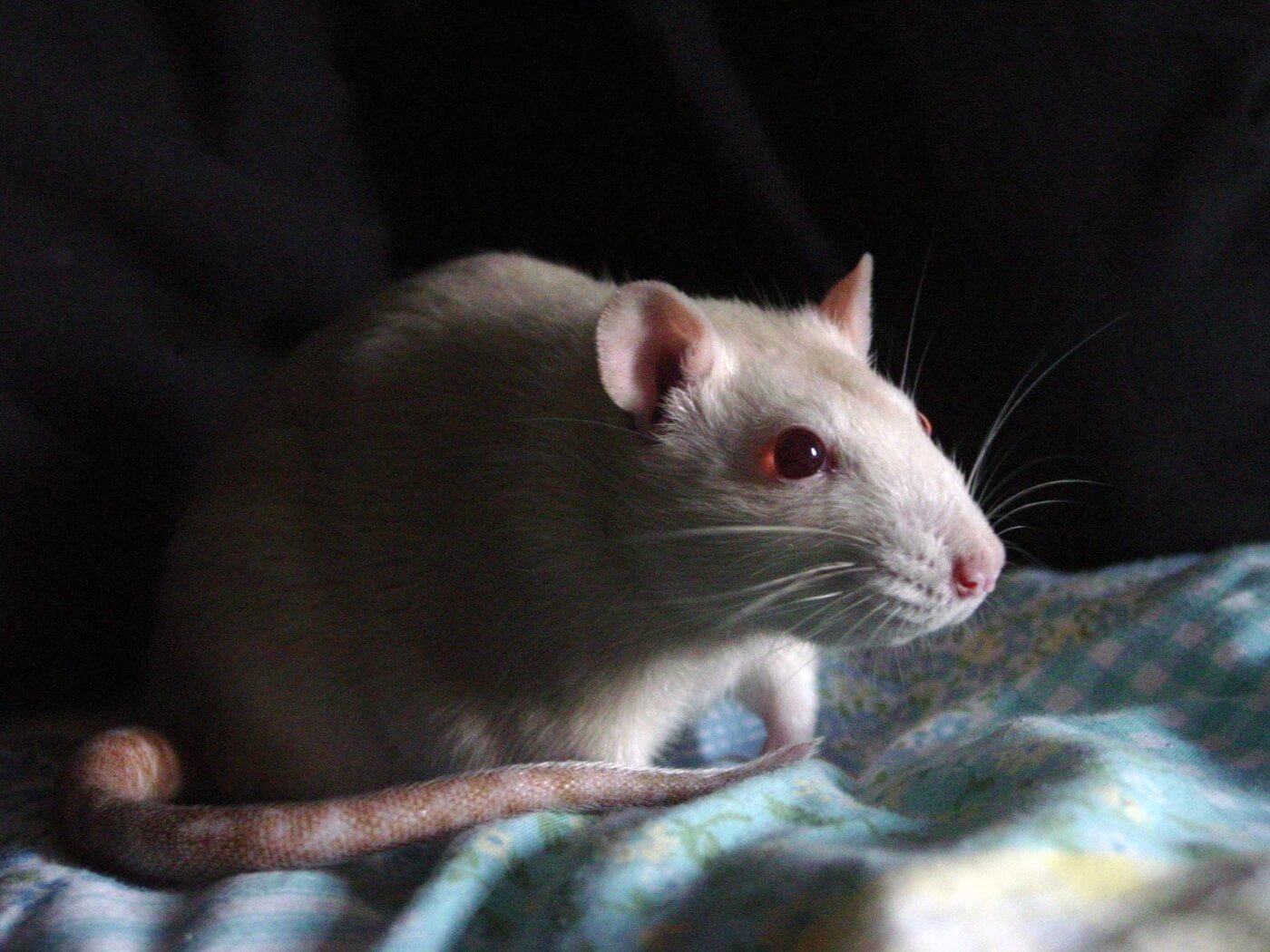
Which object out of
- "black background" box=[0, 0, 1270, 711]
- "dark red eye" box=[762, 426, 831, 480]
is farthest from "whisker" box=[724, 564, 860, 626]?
"black background" box=[0, 0, 1270, 711]

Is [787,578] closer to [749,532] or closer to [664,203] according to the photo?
[749,532]

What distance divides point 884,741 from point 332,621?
952 millimetres

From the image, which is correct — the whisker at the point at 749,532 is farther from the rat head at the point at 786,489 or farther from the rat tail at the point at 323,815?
the rat tail at the point at 323,815

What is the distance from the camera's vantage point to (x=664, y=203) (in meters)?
2.57

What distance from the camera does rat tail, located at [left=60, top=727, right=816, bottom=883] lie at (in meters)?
1.46

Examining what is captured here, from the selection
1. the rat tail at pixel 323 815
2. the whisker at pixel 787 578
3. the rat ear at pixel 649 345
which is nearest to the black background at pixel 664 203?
Answer: the rat tail at pixel 323 815

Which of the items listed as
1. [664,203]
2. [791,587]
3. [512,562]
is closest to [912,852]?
[791,587]

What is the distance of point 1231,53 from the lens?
7.10 ft

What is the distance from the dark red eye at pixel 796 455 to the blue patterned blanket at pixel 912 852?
39 cm

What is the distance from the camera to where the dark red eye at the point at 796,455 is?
5.06 feet

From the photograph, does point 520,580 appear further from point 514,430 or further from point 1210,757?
point 1210,757

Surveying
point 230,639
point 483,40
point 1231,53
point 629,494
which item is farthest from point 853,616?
point 483,40

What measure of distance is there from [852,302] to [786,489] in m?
0.48

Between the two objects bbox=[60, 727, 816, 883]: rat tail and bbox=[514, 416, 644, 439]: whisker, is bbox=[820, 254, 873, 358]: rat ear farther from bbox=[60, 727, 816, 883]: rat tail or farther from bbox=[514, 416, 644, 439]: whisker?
bbox=[60, 727, 816, 883]: rat tail
